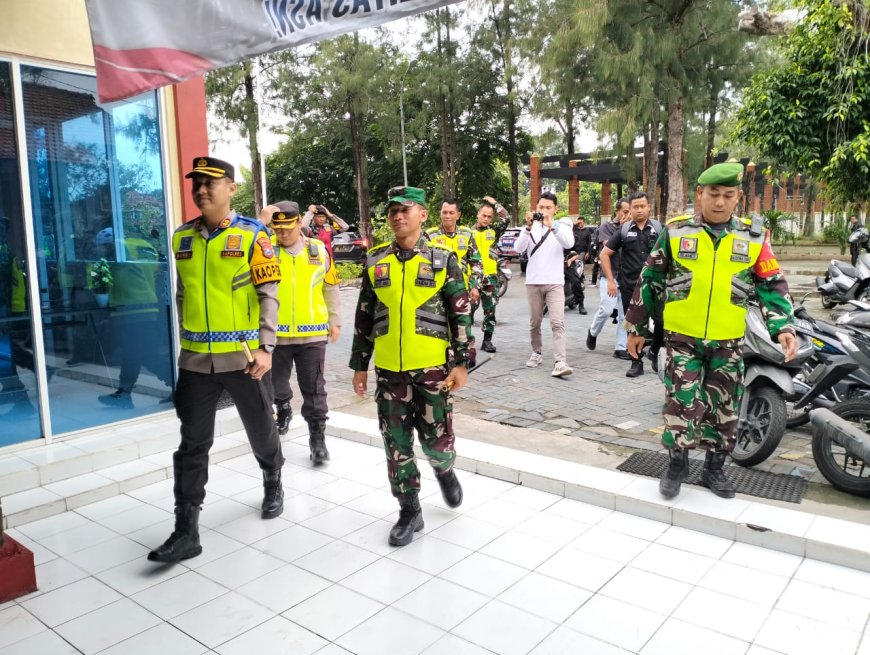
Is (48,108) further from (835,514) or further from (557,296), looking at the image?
(835,514)

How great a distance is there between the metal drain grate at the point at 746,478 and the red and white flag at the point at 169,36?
319 centimetres

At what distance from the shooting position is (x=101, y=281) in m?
5.38

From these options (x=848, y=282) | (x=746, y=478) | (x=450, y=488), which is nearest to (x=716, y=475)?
(x=746, y=478)

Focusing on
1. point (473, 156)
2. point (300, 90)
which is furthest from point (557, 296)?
point (473, 156)

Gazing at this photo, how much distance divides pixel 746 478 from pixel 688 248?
1542 mm

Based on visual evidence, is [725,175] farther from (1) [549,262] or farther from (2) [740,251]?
(1) [549,262]

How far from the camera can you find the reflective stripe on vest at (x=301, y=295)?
482cm

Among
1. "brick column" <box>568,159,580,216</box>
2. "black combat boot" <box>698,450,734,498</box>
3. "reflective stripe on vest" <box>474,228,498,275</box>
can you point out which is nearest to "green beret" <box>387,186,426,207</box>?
"black combat boot" <box>698,450,734,498</box>

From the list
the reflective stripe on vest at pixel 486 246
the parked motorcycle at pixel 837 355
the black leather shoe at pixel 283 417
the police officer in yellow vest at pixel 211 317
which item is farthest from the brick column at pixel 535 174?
the police officer in yellow vest at pixel 211 317

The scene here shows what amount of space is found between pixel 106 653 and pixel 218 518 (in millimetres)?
1330

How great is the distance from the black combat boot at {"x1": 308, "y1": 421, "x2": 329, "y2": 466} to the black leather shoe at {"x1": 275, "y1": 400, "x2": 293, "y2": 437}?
499mm

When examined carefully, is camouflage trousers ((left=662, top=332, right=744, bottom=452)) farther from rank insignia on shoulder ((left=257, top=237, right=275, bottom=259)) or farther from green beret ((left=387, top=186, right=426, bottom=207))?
rank insignia on shoulder ((left=257, top=237, right=275, bottom=259))

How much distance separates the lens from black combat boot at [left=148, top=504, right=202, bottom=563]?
3.50 metres

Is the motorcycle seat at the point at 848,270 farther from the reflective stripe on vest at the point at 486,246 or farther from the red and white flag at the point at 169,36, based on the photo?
the red and white flag at the point at 169,36
